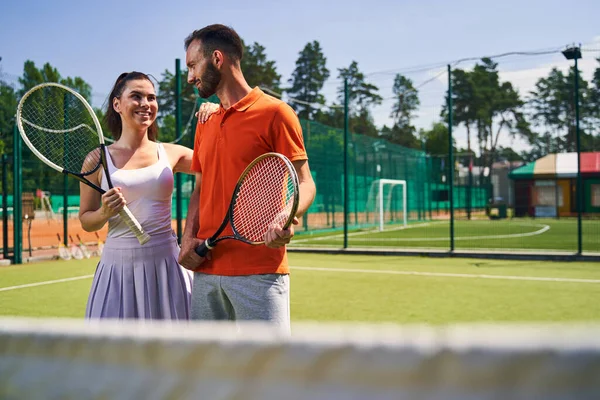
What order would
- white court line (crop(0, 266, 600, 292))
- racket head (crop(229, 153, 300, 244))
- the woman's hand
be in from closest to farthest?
1. racket head (crop(229, 153, 300, 244))
2. the woman's hand
3. white court line (crop(0, 266, 600, 292))

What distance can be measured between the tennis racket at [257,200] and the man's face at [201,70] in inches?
14.6

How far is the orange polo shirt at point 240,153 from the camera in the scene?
7.63 feet

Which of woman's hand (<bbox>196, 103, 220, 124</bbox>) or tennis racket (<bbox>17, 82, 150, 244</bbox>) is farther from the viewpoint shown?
tennis racket (<bbox>17, 82, 150, 244</bbox>)

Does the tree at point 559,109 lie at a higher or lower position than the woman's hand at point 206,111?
higher

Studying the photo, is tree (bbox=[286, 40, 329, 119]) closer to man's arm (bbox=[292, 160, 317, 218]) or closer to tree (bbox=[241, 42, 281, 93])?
tree (bbox=[241, 42, 281, 93])

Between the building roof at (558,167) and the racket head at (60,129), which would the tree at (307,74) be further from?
the racket head at (60,129)

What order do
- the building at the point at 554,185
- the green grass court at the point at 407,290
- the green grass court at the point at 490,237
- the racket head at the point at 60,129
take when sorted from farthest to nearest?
the building at the point at 554,185
the green grass court at the point at 490,237
the green grass court at the point at 407,290
the racket head at the point at 60,129

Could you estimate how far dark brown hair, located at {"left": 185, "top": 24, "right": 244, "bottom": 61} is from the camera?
2.39m

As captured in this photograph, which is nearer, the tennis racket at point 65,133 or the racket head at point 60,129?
the tennis racket at point 65,133

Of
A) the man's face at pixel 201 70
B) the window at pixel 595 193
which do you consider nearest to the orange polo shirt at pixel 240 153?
the man's face at pixel 201 70

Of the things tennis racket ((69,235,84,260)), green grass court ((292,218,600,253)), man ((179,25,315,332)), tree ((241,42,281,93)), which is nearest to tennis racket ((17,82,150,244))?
man ((179,25,315,332))

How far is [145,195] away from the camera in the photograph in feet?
9.15

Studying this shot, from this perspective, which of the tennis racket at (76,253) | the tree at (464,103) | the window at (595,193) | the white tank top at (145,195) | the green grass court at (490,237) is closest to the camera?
the white tank top at (145,195)

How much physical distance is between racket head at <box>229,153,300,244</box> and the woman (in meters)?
0.42
